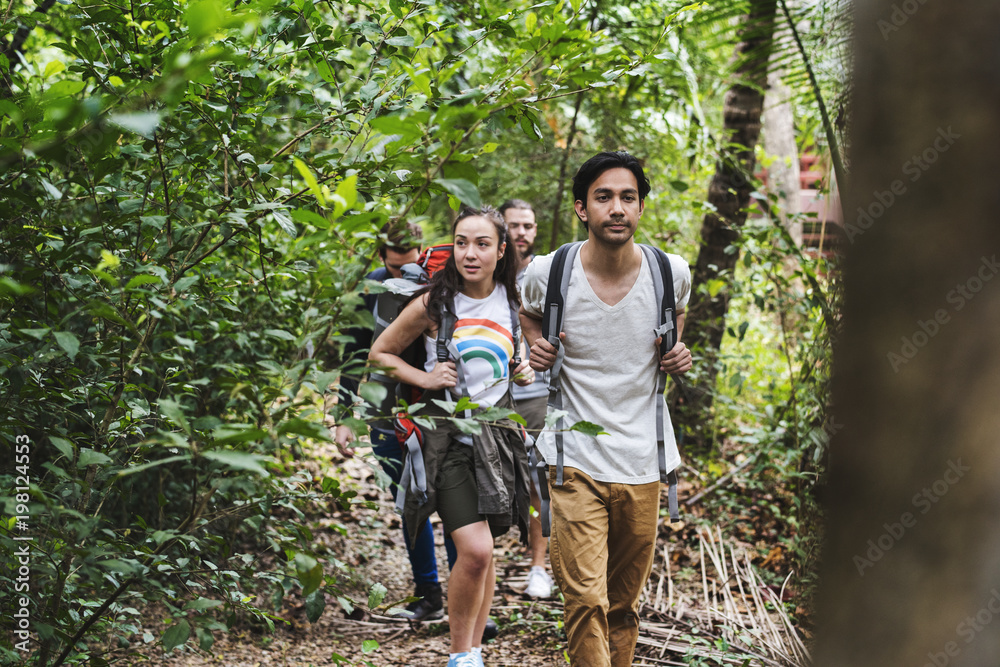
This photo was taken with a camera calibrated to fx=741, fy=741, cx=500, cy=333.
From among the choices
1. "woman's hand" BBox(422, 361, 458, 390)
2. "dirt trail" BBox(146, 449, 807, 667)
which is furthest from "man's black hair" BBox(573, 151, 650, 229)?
"dirt trail" BBox(146, 449, 807, 667)

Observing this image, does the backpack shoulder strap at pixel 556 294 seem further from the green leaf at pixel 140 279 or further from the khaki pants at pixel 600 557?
the green leaf at pixel 140 279

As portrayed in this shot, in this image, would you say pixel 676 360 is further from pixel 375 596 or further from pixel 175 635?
pixel 175 635

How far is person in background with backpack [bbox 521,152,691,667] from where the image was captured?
10.5ft

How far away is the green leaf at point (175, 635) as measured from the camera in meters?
1.90

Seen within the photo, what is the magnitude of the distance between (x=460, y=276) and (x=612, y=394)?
116 centimetres

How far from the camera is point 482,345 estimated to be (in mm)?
3830

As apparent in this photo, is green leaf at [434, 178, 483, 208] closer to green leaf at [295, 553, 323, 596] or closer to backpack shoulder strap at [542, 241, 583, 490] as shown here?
green leaf at [295, 553, 323, 596]

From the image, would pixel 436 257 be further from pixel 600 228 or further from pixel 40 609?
pixel 40 609

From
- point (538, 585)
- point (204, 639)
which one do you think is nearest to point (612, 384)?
point (204, 639)

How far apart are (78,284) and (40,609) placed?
110cm

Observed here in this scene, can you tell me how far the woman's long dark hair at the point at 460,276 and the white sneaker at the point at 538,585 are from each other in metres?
2.06

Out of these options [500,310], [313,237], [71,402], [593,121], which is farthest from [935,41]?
[593,121]

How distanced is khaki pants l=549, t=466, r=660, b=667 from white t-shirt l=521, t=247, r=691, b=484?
0.09m

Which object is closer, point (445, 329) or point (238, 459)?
point (238, 459)
